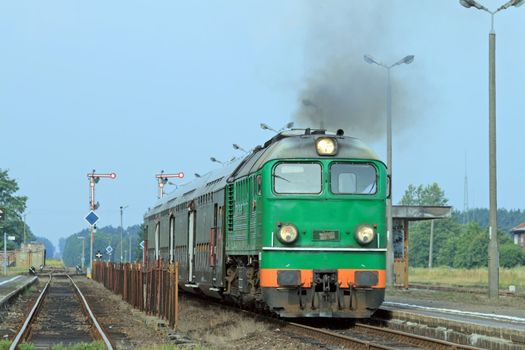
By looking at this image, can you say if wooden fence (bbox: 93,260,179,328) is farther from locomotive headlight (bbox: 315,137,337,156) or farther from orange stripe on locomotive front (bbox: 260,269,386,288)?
locomotive headlight (bbox: 315,137,337,156)

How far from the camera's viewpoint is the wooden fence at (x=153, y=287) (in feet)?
70.0

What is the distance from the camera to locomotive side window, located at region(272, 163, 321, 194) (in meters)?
19.5

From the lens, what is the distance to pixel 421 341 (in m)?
17.1

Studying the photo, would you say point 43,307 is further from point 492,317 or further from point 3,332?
point 492,317

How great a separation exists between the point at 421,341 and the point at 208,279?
9.44 m

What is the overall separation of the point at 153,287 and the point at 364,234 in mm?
8271

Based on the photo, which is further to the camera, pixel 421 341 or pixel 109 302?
pixel 109 302

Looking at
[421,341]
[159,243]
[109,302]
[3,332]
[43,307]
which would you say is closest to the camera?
[421,341]

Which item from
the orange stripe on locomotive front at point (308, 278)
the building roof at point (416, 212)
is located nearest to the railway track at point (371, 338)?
the orange stripe on locomotive front at point (308, 278)

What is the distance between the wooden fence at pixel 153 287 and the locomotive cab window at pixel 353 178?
13.1 feet

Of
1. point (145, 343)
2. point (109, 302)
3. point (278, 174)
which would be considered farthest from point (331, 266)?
point (109, 302)

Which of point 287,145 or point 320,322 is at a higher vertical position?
point 287,145

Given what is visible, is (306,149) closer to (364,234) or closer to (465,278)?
(364,234)

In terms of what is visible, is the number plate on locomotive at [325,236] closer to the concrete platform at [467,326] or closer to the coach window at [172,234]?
the concrete platform at [467,326]
